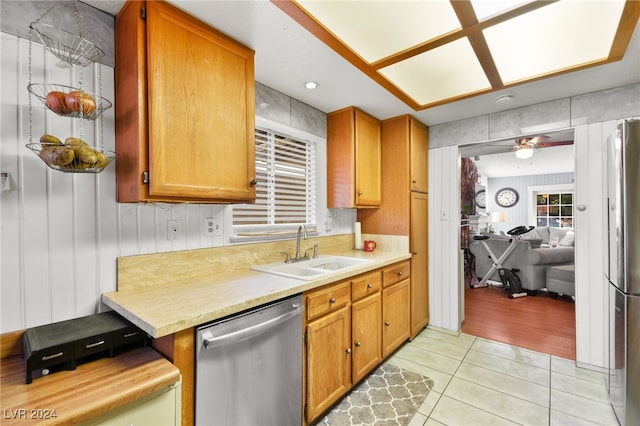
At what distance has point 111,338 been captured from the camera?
1181mm

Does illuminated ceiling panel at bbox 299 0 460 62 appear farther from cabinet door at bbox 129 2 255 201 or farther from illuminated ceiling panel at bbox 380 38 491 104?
cabinet door at bbox 129 2 255 201

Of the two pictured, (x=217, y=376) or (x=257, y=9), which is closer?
(x=217, y=376)

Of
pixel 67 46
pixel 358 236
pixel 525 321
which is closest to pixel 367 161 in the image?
pixel 358 236

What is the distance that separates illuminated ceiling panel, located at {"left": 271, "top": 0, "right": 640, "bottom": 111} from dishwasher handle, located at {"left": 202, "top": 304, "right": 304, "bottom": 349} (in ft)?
4.97

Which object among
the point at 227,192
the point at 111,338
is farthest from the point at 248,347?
the point at 227,192

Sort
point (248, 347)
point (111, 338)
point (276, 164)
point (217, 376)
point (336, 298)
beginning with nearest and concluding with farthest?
point (111, 338) < point (217, 376) < point (248, 347) < point (336, 298) < point (276, 164)

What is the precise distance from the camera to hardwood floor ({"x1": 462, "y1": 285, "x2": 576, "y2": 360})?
2.92m

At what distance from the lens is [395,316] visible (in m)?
2.66

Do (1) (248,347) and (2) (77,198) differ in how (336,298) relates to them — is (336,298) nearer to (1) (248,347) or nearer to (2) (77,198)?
(1) (248,347)

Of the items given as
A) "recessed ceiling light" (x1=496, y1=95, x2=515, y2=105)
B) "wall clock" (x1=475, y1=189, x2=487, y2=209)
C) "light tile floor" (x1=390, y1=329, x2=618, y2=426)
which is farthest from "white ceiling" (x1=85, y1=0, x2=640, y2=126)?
"wall clock" (x1=475, y1=189, x2=487, y2=209)

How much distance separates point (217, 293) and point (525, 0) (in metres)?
2.05

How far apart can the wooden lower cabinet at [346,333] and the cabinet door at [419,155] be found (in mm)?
960

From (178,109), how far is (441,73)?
1.79m

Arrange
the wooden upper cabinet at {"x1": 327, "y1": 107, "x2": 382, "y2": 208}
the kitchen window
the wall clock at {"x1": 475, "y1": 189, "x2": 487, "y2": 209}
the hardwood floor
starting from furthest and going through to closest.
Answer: the wall clock at {"x1": 475, "y1": 189, "x2": 487, "y2": 209}
the hardwood floor
the wooden upper cabinet at {"x1": 327, "y1": 107, "x2": 382, "y2": 208}
the kitchen window
